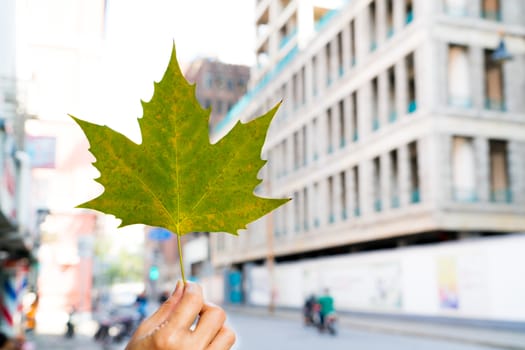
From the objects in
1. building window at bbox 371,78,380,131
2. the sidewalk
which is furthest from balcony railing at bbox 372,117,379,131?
the sidewalk

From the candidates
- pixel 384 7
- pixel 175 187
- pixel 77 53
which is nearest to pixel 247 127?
pixel 175 187

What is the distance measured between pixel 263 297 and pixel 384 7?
25.2m

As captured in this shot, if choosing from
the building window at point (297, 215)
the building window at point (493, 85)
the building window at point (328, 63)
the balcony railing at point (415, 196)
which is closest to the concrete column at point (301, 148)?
the building window at point (297, 215)

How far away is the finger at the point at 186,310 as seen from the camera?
1199mm

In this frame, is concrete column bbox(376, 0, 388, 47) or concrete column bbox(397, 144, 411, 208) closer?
concrete column bbox(397, 144, 411, 208)

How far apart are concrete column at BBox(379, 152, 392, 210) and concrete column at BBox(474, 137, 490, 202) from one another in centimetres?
476

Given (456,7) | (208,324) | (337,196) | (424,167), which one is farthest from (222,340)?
(337,196)

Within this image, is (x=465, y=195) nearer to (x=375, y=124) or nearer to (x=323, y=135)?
(x=375, y=124)

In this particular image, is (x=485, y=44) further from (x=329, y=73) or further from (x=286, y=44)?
(x=286, y=44)

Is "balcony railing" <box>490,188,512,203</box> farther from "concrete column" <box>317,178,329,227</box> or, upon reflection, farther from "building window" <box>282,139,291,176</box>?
"building window" <box>282,139,291,176</box>

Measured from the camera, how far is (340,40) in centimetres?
4081

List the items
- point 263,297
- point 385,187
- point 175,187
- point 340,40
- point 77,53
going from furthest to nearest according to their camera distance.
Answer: point 263,297 < point 340,40 < point 385,187 < point 77,53 < point 175,187

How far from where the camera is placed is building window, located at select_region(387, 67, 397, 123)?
34.2 m

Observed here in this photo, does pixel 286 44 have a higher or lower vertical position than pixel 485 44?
higher
